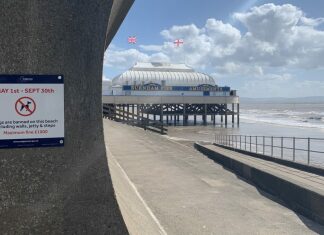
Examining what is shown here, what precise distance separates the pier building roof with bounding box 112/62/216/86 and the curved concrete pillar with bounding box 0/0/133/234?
75.1m

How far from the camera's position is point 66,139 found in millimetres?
3244

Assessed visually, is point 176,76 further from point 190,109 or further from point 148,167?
point 148,167

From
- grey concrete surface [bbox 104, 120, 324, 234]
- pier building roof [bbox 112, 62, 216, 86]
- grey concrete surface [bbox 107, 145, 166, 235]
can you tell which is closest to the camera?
grey concrete surface [bbox 107, 145, 166, 235]

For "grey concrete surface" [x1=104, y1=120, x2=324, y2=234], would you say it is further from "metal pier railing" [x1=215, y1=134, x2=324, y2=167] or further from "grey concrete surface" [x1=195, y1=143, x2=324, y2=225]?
"metal pier railing" [x1=215, y1=134, x2=324, y2=167]

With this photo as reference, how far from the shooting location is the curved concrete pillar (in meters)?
3.06

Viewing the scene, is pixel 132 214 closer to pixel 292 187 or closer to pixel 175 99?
pixel 292 187

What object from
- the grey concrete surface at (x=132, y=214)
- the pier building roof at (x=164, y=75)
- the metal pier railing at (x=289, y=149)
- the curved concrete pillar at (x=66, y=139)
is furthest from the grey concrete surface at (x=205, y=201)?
the pier building roof at (x=164, y=75)

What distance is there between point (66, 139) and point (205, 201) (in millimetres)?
5110

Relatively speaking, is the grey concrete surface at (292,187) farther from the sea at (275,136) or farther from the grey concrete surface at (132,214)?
the grey concrete surface at (132,214)

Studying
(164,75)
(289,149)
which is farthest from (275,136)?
(164,75)

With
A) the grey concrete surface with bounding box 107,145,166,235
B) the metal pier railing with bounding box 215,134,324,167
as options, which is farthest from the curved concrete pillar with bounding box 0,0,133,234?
the metal pier railing with bounding box 215,134,324,167

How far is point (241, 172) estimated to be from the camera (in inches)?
426

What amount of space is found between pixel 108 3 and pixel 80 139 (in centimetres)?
132

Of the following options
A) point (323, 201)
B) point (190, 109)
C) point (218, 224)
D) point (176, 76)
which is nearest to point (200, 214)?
point (218, 224)
